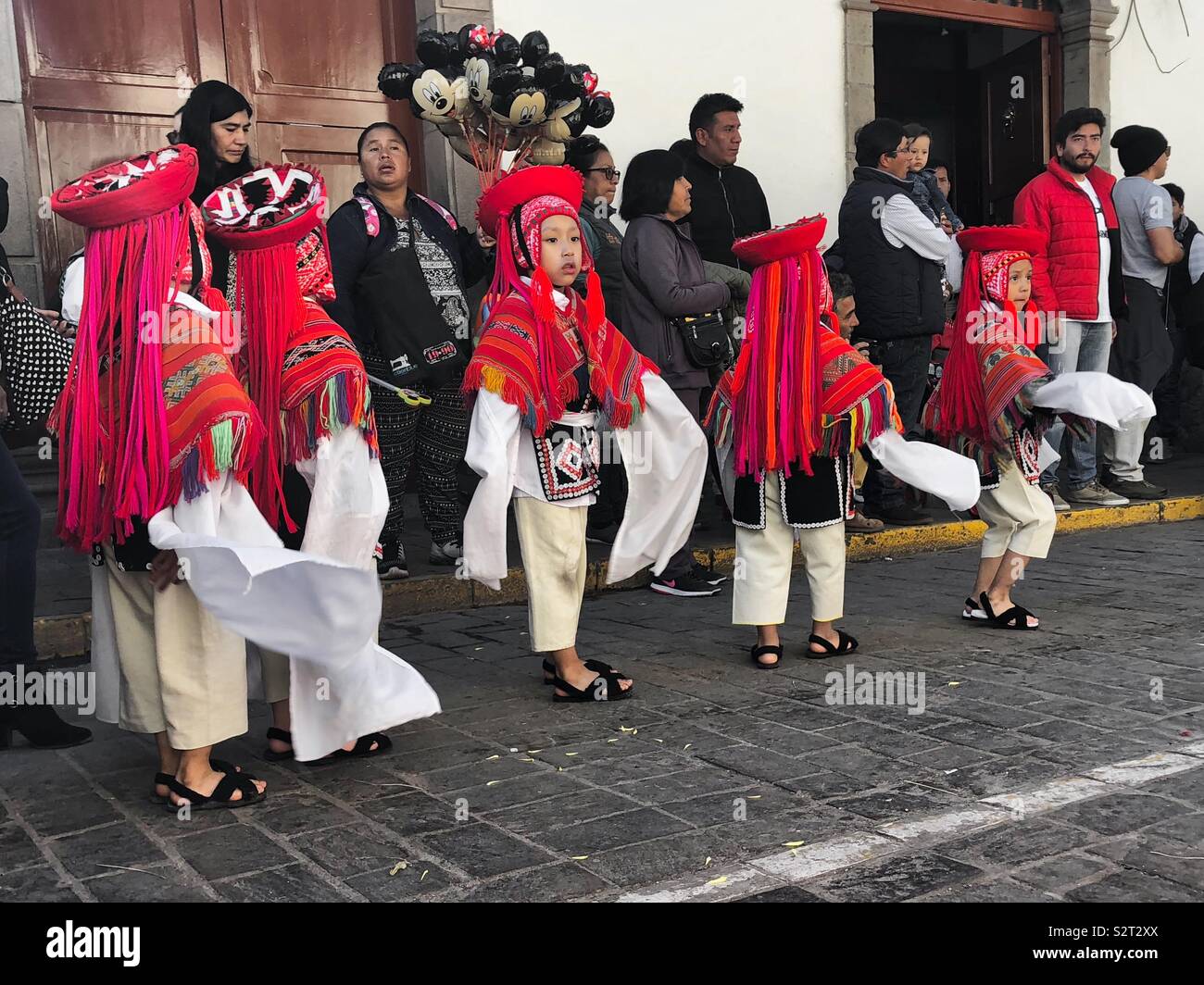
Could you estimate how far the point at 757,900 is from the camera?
2.94m

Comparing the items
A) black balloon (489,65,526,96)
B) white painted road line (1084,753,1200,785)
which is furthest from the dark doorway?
white painted road line (1084,753,1200,785)

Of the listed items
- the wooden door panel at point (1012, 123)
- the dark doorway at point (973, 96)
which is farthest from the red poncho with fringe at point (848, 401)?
the wooden door panel at point (1012, 123)

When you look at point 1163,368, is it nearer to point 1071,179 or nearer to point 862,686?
point 1071,179

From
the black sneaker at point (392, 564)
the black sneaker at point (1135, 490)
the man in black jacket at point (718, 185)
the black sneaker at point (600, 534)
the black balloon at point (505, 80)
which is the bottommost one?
the black sneaker at point (1135, 490)

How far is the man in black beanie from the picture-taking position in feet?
30.1

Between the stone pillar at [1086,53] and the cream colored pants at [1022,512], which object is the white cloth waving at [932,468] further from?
the stone pillar at [1086,53]

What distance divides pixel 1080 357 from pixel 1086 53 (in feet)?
11.5

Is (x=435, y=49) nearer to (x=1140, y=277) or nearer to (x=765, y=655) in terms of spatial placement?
(x=765, y=655)

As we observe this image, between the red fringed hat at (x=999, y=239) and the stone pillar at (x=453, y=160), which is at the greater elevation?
the stone pillar at (x=453, y=160)

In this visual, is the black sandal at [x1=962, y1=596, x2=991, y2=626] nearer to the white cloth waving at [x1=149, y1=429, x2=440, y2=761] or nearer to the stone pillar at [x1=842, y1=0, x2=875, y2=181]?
the white cloth waving at [x1=149, y1=429, x2=440, y2=761]

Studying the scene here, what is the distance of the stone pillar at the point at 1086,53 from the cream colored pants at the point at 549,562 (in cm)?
807

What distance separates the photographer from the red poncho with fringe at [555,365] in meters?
4.64

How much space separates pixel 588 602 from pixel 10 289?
3178 mm
